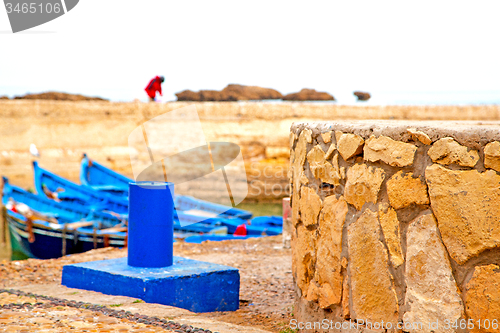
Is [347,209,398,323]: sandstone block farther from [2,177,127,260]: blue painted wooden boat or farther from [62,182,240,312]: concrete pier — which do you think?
[2,177,127,260]: blue painted wooden boat

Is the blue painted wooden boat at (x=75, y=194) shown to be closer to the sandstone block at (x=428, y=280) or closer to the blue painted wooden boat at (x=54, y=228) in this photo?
the blue painted wooden boat at (x=54, y=228)

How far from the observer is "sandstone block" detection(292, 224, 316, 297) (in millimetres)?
3309

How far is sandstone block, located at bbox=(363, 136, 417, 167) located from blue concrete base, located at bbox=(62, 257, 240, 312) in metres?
2.20

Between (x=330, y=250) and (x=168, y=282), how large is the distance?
5.50 ft

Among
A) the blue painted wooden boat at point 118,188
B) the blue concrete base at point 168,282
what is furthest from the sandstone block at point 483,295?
the blue painted wooden boat at point 118,188

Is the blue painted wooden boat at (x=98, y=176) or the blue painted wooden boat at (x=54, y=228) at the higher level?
the blue painted wooden boat at (x=98, y=176)

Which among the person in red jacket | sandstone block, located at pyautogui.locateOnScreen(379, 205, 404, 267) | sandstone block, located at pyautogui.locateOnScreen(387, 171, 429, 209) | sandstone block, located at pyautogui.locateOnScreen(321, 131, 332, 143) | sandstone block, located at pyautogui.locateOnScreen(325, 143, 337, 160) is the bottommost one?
sandstone block, located at pyautogui.locateOnScreen(379, 205, 404, 267)

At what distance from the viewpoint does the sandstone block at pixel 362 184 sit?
276 centimetres

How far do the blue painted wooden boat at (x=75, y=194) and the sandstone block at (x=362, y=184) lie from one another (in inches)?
369

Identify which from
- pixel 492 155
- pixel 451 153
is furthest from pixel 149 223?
pixel 492 155

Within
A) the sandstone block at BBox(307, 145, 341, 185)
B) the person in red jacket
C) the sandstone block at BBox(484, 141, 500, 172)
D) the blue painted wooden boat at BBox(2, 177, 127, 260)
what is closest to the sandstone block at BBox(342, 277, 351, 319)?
the sandstone block at BBox(307, 145, 341, 185)

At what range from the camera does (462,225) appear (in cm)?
246

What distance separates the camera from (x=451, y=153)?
2482mm

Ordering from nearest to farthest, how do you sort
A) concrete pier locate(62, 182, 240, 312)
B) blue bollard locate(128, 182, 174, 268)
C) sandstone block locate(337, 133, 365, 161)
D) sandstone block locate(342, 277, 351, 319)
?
sandstone block locate(337, 133, 365, 161), sandstone block locate(342, 277, 351, 319), concrete pier locate(62, 182, 240, 312), blue bollard locate(128, 182, 174, 268)
